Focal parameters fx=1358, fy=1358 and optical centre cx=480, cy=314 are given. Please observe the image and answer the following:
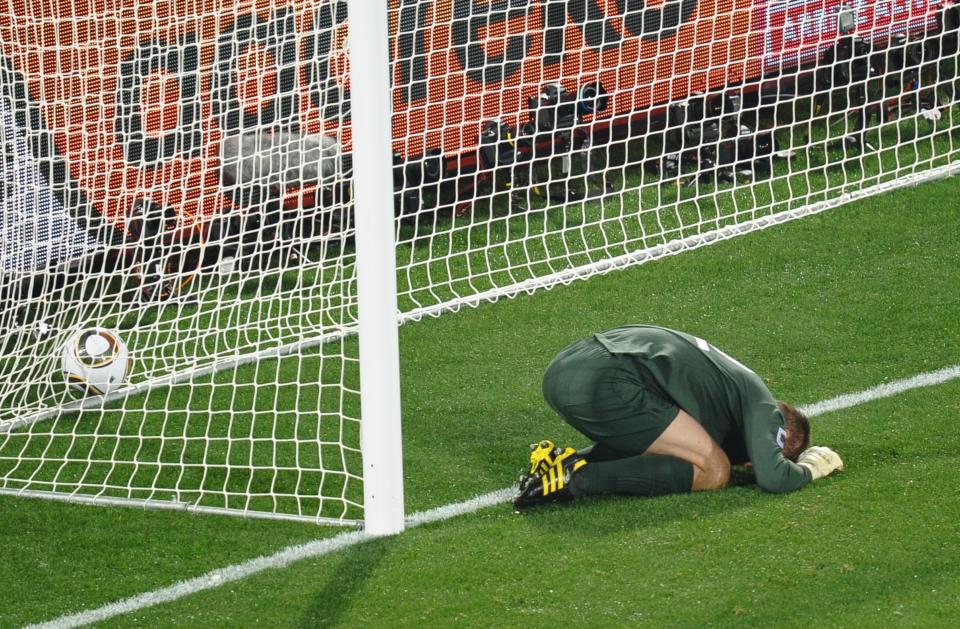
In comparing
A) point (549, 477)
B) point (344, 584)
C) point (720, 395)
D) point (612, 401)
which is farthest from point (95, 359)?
point (720, 395)

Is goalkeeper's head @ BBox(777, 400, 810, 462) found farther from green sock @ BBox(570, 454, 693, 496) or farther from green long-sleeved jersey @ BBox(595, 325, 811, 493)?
green sock @ BBox(570, 454, 693, 496)

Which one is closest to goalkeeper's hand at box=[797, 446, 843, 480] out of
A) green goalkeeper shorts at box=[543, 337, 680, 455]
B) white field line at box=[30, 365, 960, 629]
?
green goalkeeper shorts at box=[543, 337, 680, 455]

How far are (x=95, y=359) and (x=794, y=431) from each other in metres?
3.42

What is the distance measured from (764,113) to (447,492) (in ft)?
14.3

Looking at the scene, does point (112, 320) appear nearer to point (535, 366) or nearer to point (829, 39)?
point (535, 366)

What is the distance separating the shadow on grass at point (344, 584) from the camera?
183 inches

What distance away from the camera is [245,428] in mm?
6395

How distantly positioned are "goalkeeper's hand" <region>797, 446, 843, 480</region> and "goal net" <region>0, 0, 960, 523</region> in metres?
1.78

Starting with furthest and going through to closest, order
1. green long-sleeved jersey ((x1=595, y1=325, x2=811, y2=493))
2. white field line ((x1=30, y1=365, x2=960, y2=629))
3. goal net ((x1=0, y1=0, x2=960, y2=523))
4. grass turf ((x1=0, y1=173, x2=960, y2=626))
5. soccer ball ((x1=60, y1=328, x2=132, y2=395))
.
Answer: soccer ball ((x1=60, y1=328, x2=132, y2=395)) < goal net ((x1=0, y1=0, x2=960, y2=523)) < green long-sleeved jersey ((x1=595, y1=325, x2=811, y2=493)) < white field line ((x1=30, y1=365, x2=960, y2=629)) < grass turf ((x1=0, y1=173, x2=960, y2=626))

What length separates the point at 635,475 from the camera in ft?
17.5

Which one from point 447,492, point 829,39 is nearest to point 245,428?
point 447,492

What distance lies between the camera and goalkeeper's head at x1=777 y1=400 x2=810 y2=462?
540cm

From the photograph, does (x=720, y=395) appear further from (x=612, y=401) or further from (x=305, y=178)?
(x=305, y=178)

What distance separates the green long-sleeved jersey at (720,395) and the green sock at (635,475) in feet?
0.66
